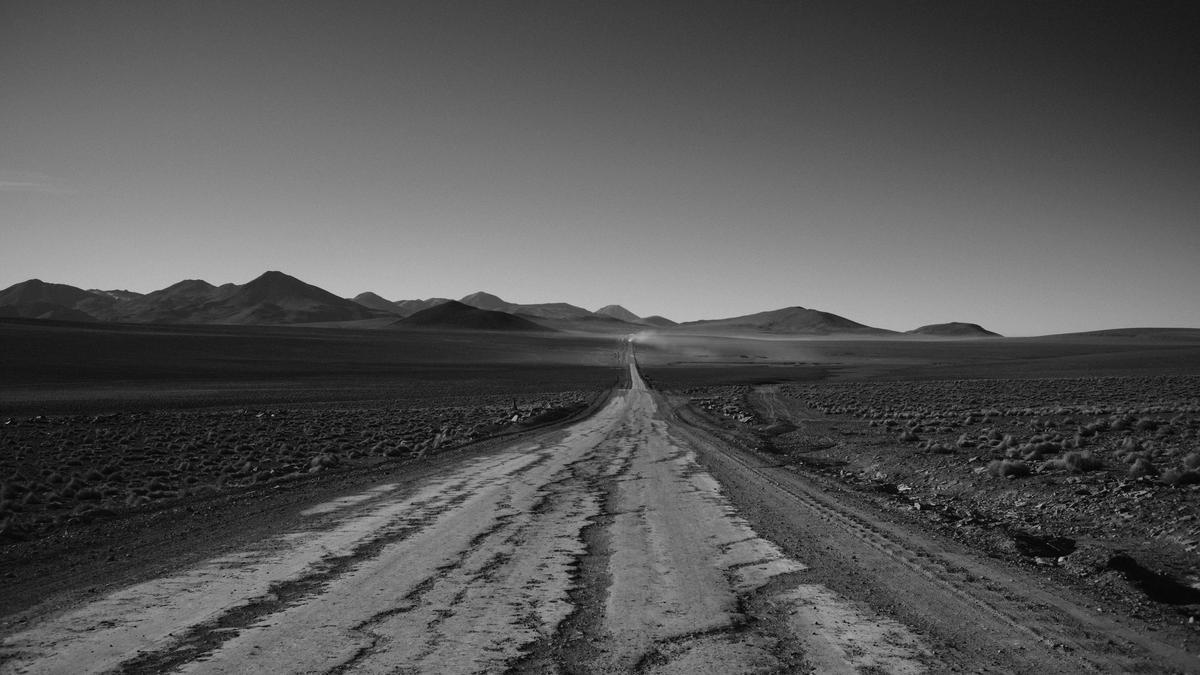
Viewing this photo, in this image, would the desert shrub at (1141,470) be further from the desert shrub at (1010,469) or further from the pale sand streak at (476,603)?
the pale sand streak at (476,603)

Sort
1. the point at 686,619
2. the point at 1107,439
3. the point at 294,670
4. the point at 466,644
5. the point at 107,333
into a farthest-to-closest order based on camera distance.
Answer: the point at 107,333
the point at 1107,439
the point at 686,619
the point at 466,644
the point at 294,670

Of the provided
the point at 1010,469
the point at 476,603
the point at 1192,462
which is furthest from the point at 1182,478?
the point at 476,603

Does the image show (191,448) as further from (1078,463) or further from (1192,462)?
(1192,462)

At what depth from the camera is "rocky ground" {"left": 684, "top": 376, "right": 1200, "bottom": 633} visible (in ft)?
22.3

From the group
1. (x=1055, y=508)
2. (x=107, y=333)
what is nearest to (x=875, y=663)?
(x=1055, y=508)

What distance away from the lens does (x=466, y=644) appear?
4844 mm

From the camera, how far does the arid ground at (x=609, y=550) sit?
479 centimetres

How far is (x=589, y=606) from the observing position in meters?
5.71

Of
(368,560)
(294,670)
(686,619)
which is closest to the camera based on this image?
(294,670)

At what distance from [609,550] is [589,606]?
199 centimetres

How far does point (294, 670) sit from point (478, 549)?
11.0 feet

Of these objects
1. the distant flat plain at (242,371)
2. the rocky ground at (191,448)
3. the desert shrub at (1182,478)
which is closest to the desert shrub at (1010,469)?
the desert shrub at (1182,478)

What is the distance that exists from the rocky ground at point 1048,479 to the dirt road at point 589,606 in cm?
97

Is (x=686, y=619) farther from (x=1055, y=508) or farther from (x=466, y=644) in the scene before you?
(x=1055, y=508)
